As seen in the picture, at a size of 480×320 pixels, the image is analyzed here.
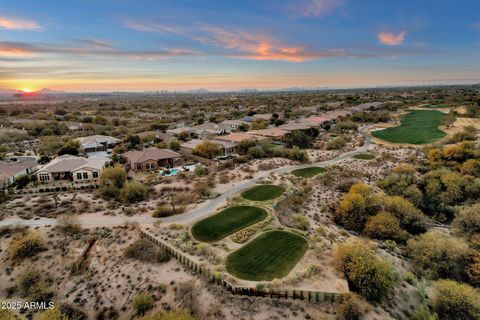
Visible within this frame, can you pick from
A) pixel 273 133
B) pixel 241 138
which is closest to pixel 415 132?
pixel 273 133

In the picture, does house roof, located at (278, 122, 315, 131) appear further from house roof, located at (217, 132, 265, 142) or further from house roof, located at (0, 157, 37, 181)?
house roof, located at (0, 157, 37, 181)

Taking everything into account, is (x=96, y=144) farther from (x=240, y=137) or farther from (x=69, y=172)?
(x=240, y=137)

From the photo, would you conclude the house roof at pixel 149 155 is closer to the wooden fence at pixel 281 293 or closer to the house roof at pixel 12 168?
the house roof at pixel 12 168

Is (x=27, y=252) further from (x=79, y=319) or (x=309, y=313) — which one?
(x=309, y=313)

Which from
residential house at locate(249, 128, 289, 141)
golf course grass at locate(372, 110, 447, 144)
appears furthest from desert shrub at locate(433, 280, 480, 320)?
golf course grass at locate(372, 110, 447, 144)

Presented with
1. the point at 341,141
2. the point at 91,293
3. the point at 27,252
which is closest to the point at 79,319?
→ the point at 91,293

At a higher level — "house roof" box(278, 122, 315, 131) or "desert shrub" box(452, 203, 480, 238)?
"house roof" box(278, 122, 315, 131)
